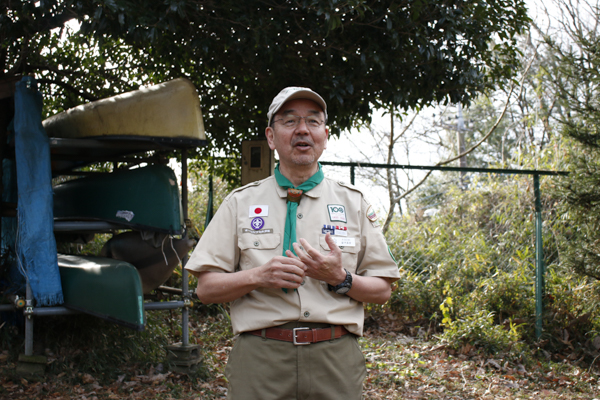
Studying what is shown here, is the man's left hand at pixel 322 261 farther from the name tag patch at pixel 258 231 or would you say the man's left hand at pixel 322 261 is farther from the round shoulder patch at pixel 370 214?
the round shoulder patch at pixel 370 214

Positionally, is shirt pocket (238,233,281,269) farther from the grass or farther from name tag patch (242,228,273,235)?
the grass

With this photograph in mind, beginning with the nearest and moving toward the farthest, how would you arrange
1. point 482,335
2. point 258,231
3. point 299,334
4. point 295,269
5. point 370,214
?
point 295,269 → point 299,334 → point 258,231 → point 370,214 → point 482,335

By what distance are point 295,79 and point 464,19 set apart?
5.12 ft

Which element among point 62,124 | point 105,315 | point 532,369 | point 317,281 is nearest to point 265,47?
point 62,124

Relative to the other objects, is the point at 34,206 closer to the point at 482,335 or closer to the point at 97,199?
the point at 97,199

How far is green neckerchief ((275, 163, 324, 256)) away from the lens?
6.12 ft

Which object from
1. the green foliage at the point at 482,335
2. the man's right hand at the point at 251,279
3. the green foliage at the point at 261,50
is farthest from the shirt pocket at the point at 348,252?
the green foliage at the point at 482,335

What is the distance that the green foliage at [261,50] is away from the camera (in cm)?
367

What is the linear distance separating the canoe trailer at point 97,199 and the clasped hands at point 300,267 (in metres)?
2.42

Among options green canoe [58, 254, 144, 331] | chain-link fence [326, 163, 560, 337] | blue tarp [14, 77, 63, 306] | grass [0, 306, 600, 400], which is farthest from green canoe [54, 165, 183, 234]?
chain-link fence [326, 163, 560, 337]

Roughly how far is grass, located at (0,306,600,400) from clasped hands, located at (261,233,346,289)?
108 inches

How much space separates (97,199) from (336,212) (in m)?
3.37

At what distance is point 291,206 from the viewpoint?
193 cm

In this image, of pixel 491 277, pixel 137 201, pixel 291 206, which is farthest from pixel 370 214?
pixel 491 277
